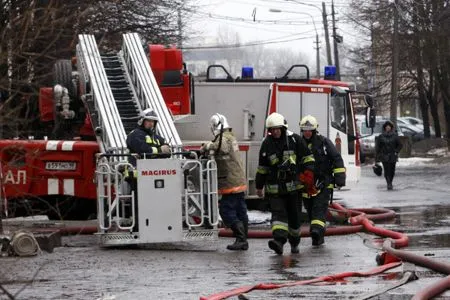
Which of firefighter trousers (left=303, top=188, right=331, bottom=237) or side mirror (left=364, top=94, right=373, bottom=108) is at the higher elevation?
side mirror (left=364, top=94, right=373, bottom=108)

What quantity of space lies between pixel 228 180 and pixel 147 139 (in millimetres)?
1106

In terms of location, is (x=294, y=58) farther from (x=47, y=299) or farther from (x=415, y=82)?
(x=47, y=299)

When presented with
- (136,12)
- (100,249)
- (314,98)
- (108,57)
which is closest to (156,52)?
(108,57)

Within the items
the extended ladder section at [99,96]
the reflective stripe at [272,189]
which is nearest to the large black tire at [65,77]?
the extended ladder section at [99,96]

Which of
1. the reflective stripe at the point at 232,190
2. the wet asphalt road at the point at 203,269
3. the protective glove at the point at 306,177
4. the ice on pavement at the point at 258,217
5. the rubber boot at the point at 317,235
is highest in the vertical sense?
the protective glove at the point at 306,177

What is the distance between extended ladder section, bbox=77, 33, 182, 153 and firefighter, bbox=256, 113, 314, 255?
1603mm

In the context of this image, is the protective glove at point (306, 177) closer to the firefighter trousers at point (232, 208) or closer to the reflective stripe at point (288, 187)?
the reflective stripe at point (288, 187)

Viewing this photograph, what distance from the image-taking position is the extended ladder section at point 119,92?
14.3 meters

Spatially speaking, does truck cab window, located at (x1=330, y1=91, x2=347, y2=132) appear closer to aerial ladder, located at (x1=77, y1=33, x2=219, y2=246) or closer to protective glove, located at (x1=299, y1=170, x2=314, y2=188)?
aerial ladder, located at (x1=77, y1=33, x2=219, y2=246)

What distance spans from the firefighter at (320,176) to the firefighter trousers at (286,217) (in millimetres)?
468

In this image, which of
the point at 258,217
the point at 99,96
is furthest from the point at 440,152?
the point at 99,96

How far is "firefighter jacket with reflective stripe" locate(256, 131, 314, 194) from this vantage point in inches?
494

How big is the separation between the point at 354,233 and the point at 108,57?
476cm

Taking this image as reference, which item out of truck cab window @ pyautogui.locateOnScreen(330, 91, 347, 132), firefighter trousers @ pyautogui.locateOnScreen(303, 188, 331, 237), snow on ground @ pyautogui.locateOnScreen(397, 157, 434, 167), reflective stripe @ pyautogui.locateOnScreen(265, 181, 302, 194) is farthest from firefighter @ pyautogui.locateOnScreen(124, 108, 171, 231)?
snow on ground @ pyautogui.locateOnScreen(397, 157, 434, 167)
